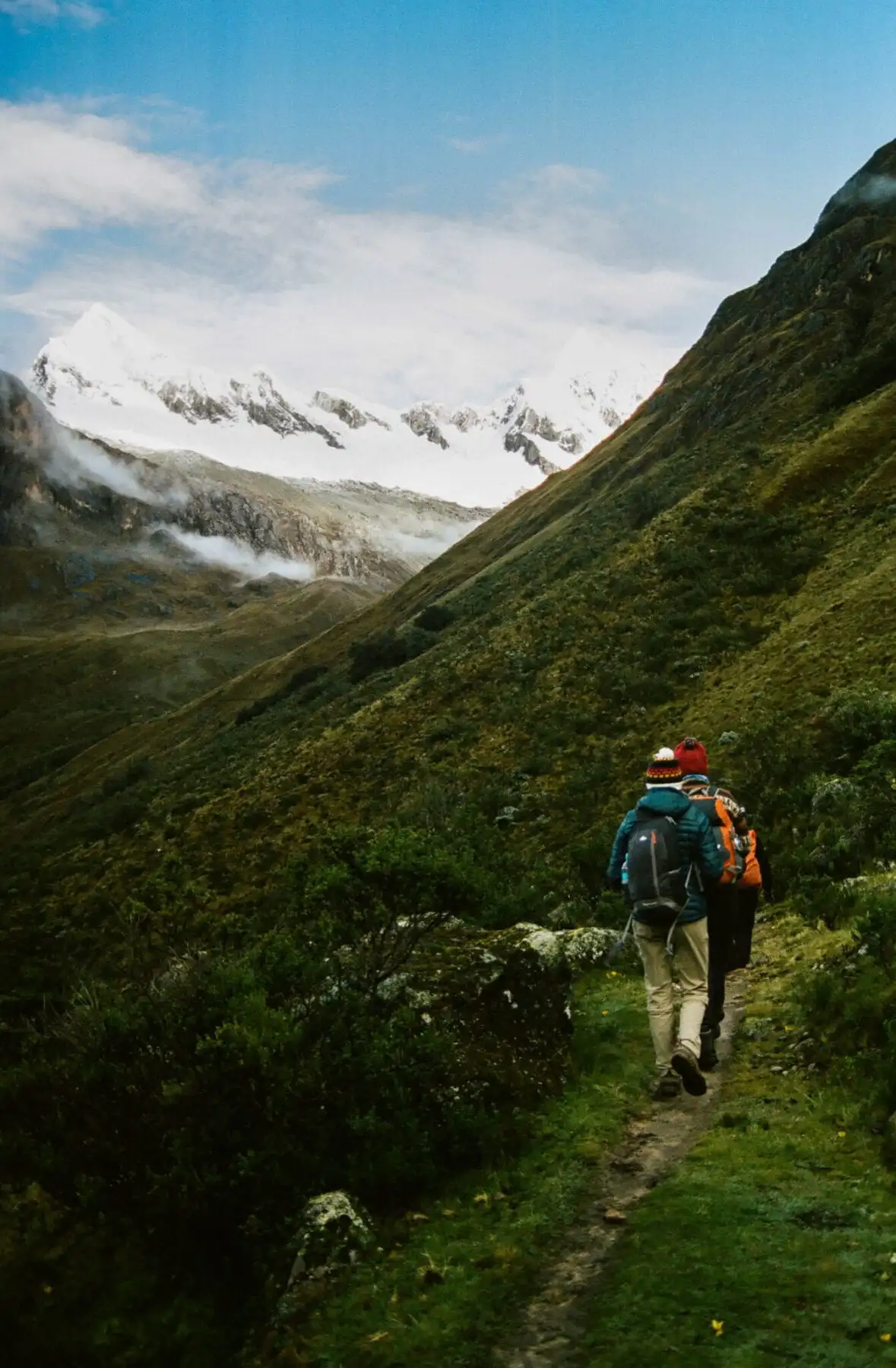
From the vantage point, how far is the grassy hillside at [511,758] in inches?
311

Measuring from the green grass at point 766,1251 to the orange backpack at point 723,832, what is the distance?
6.26 feet

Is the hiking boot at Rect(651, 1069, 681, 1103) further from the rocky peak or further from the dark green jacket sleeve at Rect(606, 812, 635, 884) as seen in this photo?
the rocky peak

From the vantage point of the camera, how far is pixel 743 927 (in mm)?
10469

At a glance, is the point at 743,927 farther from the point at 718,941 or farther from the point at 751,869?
the point at 718,941

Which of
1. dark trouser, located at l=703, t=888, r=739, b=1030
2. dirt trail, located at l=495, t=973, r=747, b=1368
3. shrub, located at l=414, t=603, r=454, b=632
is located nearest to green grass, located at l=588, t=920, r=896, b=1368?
dirt trail, located at l=495, t=973, r=747, b=1368

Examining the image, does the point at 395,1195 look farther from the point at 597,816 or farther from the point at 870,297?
the point at 870,297

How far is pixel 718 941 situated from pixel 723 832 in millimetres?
1153

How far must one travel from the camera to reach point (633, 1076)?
9.76 m

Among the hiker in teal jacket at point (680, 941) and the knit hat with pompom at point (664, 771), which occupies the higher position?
the knit hat with pompom at point (664, 771)

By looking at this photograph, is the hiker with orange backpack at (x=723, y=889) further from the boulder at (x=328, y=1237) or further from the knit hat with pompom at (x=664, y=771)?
the boulder at (x=328, y=1237)

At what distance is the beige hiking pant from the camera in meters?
9.06

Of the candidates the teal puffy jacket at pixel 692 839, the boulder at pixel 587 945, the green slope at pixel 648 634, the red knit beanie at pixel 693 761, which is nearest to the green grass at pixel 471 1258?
the teal puffy jacket at pixel 692 839

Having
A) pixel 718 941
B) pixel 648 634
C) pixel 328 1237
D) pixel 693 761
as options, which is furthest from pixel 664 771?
pixel 648 634

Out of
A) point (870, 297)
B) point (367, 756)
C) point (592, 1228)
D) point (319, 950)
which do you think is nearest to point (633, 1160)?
point (592, 1228)
